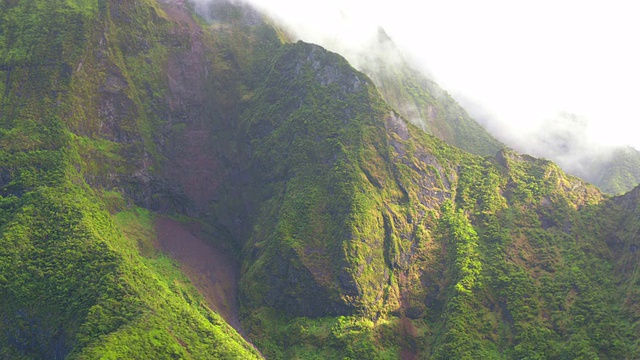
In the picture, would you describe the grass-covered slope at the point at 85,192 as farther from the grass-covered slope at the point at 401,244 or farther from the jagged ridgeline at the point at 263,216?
the grass-covered slope at the point at 401,244

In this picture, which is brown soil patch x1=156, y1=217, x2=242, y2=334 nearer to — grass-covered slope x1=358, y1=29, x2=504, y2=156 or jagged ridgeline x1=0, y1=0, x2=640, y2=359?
jagged ridgeline x1=0, y1=0, x2=640, y2=359

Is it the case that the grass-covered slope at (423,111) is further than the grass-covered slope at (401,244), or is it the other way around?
the grass-covered slope at (423,111)

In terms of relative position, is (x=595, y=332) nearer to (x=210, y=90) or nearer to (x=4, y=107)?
(x=210, y=90)

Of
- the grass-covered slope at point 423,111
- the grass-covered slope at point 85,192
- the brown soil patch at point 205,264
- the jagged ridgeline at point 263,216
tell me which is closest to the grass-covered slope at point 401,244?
the jagged ridgeline at point 263,216

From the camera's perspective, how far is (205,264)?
130000 mm

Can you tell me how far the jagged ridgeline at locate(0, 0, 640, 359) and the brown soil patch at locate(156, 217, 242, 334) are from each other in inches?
35.2

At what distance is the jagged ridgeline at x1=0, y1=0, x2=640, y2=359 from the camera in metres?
103

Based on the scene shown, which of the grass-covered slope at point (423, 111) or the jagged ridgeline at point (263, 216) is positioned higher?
the grass-covered slope at point (423, 111)

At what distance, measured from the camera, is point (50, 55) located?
134 meters

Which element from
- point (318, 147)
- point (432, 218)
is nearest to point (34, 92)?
point (318, 147)

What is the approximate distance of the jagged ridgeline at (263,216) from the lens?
10256 centimetres

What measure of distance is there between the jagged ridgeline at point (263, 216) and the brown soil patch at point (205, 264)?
893 millimetres

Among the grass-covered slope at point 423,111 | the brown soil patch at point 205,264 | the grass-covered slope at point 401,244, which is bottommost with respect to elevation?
the brown soil patch at point 205,264

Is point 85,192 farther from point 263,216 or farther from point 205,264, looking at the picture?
point 263,216
